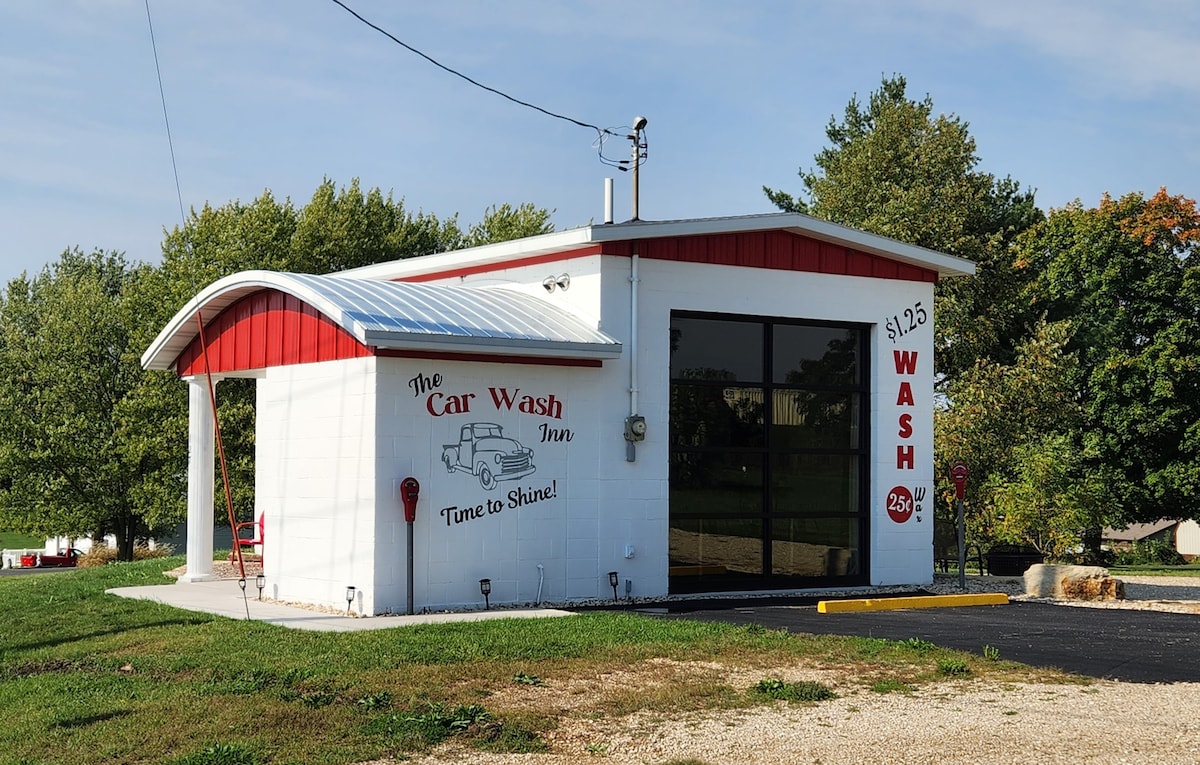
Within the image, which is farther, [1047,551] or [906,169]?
[906,169]

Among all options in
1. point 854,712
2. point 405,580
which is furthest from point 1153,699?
point 405,580

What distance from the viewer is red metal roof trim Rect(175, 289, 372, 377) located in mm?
15123

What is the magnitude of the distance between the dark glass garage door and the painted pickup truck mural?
2328 millimetres

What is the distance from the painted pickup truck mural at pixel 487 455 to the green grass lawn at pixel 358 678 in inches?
90.9

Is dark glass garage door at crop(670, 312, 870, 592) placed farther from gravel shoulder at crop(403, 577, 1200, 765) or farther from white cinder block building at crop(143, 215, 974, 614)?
gravel shoulder at crop(403, 577, 1200, 765)

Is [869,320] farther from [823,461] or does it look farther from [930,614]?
[930,614]

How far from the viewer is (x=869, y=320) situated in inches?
719

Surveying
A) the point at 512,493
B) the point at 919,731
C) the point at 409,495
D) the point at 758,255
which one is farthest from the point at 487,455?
the point at 919,731

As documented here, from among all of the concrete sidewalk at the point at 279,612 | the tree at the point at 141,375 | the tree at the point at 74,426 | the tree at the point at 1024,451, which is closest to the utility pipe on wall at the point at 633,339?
the concrete sidewalk at the point at 279,612

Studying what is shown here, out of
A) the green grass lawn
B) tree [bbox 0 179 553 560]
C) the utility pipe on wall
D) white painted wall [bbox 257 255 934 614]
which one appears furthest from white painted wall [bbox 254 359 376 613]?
tree [bbox 0 179 553 560]

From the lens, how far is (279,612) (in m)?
14.6

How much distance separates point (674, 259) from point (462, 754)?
31.5 feet

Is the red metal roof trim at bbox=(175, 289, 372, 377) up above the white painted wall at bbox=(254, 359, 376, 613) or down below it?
above

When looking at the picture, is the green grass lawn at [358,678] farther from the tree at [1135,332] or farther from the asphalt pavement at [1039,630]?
the tree at [1135,332]
